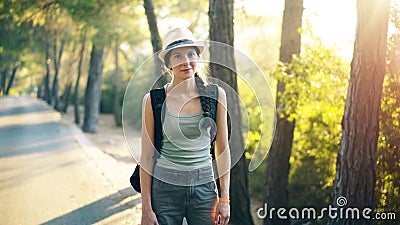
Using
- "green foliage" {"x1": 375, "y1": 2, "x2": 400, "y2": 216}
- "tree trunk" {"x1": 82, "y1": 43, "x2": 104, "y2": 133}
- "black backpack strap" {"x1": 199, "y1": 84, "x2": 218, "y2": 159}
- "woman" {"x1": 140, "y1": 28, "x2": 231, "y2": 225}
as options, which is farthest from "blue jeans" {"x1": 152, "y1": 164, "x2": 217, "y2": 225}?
"tree trunk" {"x1": 82, "y1": 43, "x2": 104, "y2": 133}

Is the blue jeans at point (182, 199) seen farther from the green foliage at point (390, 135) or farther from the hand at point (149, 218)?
the green foliage at point (390, 135)

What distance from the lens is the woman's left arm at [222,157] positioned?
3.42m

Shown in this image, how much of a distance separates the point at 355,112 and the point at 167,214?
3.36m

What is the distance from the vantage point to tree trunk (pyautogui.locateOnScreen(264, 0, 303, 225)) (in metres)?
10.0

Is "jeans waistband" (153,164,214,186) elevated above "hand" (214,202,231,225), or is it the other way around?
"jeans waistband" (153,164,214,186)

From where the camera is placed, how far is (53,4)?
17.4 meters

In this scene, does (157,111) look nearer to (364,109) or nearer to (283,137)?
(364,109)

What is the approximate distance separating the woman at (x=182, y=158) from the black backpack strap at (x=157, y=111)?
2cm

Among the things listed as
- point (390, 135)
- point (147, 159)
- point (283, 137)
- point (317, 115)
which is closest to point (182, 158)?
point (147, 159)

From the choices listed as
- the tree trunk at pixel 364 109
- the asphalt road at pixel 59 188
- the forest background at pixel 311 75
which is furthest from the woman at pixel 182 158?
the asphalt road at pixel 59 188

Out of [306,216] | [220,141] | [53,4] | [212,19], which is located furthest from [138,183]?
[53,4]

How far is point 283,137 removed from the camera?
10445mm

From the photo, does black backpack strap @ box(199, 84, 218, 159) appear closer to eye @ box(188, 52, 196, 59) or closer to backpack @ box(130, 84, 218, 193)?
backpack @ box(130, 84, 218, 193)

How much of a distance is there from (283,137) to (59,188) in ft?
13.9
